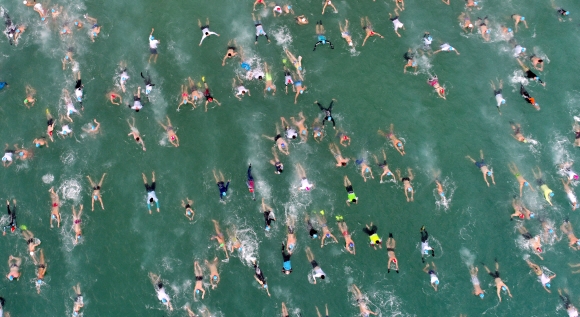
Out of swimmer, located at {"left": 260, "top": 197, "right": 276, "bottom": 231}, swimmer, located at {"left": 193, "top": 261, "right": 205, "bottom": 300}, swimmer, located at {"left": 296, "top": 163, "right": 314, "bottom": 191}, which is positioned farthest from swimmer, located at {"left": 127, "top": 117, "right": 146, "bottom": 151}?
swimmer, located at {"left": 296, "top": 163, "right": 314, "bottom": 191}

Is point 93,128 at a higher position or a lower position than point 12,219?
higher

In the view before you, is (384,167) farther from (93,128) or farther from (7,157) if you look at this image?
(7,157)

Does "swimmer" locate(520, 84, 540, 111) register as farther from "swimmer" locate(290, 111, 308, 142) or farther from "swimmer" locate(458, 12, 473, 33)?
"swimmer" locate(290, 111, 308, 142)

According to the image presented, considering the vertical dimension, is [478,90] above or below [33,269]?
above

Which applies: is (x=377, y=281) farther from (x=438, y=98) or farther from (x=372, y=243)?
(x=438, y=98)

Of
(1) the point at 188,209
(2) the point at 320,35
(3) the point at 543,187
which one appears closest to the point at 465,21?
(2) the point at 320,35

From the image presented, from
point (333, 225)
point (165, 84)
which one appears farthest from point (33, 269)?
point (333, 225)

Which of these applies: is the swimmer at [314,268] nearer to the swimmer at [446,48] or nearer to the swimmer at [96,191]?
the swimmer at [96,191]
